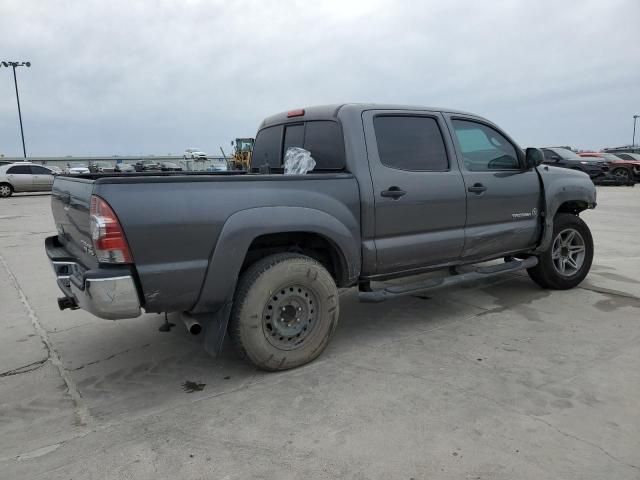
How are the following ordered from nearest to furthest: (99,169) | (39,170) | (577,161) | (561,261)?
(561,261)
(577,161)
(39,170)
(99,169)

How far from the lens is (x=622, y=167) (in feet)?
75.5

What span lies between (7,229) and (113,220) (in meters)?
10.7

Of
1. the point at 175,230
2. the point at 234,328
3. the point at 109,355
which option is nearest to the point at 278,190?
the point at 175,230

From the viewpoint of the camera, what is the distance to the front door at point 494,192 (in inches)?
181

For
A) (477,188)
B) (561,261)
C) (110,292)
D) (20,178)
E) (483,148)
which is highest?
(483,148)

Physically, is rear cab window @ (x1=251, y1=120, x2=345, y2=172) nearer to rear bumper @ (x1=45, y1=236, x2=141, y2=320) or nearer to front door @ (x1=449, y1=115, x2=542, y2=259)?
front door @ (x1=449, y1=115, x2=542, y2=259)

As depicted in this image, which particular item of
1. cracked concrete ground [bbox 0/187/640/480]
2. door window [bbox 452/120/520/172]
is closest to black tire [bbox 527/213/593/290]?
cracked concrete ground [bbox 0/187/640/480]

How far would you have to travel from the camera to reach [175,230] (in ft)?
10.1

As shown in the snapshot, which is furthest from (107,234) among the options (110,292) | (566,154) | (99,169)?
(99,169)

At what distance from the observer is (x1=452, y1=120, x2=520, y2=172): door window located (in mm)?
4641

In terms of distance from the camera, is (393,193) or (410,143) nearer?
(393,193)

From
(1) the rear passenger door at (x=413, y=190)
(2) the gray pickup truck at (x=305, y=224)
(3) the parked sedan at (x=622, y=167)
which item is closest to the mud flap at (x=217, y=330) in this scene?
(2) the gray pickup truck at (x=305, y=224)

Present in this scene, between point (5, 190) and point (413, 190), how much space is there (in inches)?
934

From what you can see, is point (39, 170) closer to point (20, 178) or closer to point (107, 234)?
point (20, 178)
